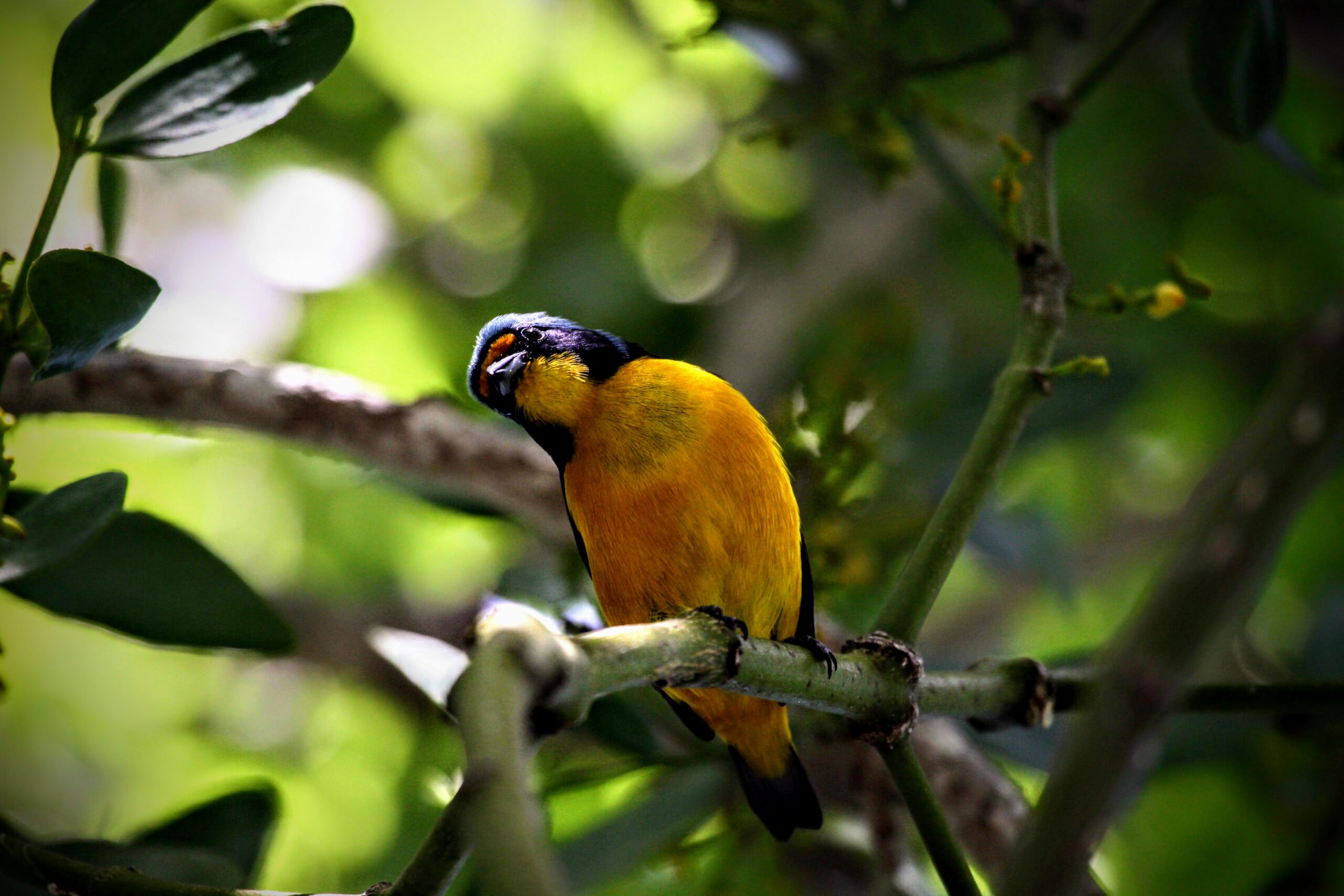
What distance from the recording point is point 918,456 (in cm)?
308

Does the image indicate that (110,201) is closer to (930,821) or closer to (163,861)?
(163,861)

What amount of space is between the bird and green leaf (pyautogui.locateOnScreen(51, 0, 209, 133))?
1.13 m

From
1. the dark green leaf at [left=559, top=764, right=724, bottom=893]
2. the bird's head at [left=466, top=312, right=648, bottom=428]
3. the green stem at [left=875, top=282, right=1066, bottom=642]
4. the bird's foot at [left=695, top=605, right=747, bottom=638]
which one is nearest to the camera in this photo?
the bird's foot at [left=695, top=605, right=747, bottom=638]

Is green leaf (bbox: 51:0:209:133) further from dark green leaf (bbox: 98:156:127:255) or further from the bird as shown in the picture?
the bird

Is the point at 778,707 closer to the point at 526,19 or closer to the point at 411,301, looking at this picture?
the point at 411,301

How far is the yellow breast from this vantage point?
7.13 ft

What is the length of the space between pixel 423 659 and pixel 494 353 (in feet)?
3.24

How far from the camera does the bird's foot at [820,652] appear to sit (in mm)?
1477

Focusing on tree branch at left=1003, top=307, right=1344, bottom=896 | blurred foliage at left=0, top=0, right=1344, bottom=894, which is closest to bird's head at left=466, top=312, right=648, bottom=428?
blurred foliage at left=0, top=0, right=1344, bottom=894

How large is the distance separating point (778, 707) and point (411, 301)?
2.54 meters


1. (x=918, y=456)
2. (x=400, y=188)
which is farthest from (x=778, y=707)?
(x=400, y=188)

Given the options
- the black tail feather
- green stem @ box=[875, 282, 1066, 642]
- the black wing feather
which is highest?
green stem @ box=[875, 282, 1066, 642]

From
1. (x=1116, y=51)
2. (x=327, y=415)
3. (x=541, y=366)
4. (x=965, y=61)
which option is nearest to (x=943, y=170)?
(x=965, y=61)

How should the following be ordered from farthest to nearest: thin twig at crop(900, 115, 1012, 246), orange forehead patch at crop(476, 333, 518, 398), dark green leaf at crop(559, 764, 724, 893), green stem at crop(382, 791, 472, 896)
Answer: orange forehead patch at crop(476, 333, 518, 398) < dark green leaf at crop(559, 764, 724, 893) < thin twig at crop(900, 115, 1012, 246) < green stem at crop(382, 791, 472, 896)
